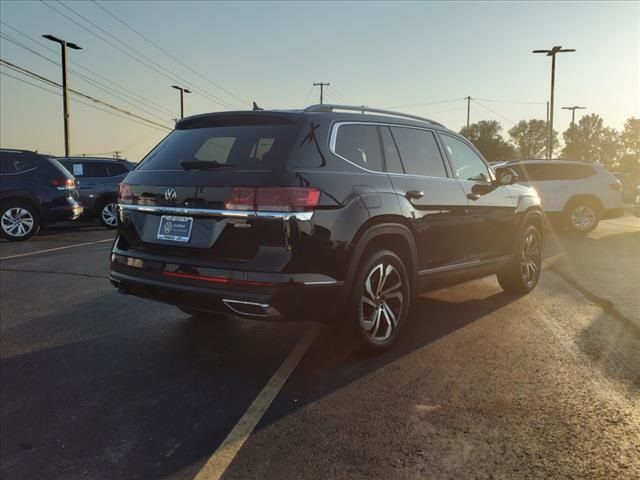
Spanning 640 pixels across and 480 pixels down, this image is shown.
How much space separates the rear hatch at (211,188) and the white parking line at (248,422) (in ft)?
2.96

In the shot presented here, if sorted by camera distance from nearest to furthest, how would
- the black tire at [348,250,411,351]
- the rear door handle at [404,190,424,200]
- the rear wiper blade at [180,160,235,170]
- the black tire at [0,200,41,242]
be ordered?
the rear wiper blade at [180,160,235,170]
the black tire at [348,250,411,351]
the rear door handle at [404,190,424,200]
the black tire at [0,200,41,242]

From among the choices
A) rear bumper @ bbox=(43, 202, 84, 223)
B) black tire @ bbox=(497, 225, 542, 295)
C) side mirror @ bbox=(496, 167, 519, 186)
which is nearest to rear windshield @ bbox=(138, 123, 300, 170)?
side mirror @ bbox=(496, 167, 519, 186)

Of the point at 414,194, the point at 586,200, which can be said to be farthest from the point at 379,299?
the point at 586,200

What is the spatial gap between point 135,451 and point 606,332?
4082 mm

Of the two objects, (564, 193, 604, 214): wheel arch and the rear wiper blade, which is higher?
the rear wiper blade

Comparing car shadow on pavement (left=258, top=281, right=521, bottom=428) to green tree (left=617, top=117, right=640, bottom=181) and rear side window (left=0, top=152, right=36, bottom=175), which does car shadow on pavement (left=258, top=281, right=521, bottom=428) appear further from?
green tree (left=617, top=117, right=640, bottom=181)

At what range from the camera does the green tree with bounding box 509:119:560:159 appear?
127m

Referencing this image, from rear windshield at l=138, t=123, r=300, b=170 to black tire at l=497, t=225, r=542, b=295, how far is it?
3434mm

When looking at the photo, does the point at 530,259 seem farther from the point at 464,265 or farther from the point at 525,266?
the point at 464,265

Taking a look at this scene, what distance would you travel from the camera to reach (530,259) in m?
6.39

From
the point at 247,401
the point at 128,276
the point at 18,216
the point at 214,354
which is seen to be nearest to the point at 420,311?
the point at 214,354

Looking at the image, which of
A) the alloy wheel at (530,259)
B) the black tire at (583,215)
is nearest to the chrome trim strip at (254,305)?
the alloy wheel at (530,259)

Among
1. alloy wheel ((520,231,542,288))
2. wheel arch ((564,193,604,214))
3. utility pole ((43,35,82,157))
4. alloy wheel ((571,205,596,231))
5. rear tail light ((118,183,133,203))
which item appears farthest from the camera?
utility pole ((43,35,82,157))

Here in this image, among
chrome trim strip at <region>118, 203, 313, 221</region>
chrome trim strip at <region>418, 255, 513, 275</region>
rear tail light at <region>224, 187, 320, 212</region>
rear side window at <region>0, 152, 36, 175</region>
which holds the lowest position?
chrome trim strip at <region>418, 255, 513, 275</region>
